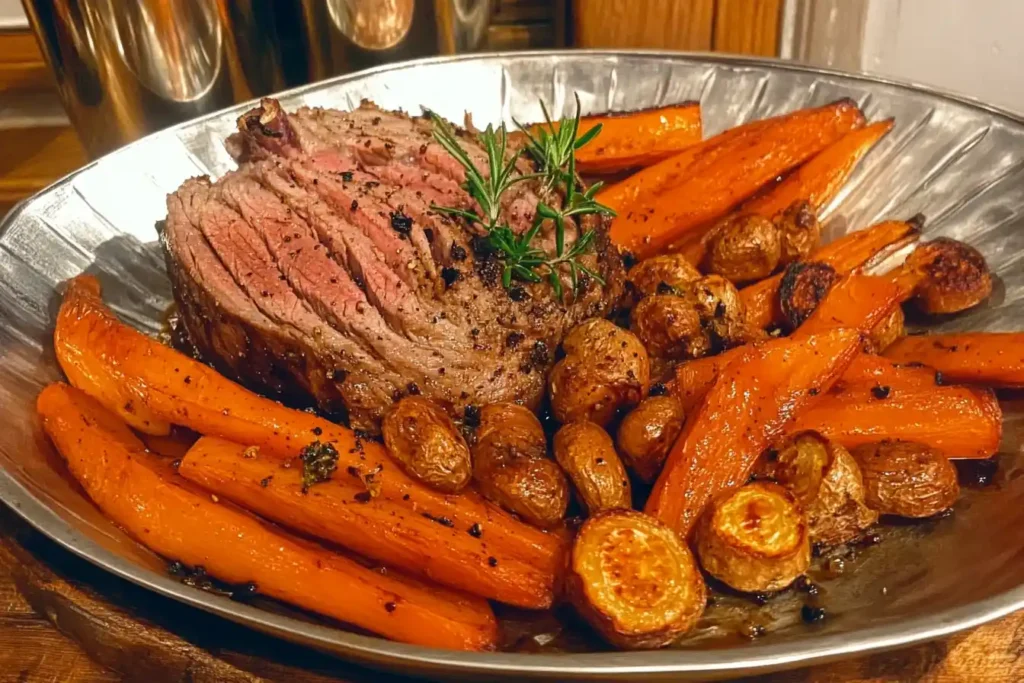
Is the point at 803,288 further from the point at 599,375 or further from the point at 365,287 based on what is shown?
the point at 365,287

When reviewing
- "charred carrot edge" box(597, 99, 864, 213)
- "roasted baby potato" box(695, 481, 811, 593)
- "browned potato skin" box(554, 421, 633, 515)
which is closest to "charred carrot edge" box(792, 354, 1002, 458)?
"roasted baby potato" box(695, 481, 811, 593)

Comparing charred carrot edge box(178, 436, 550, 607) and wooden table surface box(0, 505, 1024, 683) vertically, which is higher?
charred carrot edge box(178, 436, 550, 607)

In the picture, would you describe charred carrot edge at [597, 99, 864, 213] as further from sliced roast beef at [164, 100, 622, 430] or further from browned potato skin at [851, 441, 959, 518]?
browned potato skin at [851, 441, 959, 518]

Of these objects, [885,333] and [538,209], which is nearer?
[538,209]

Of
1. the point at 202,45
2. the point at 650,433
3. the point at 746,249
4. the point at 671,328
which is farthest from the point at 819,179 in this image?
the point at 202,45

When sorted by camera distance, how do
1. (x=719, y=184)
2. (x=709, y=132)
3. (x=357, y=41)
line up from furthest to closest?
(x=357, y=41) → (x=709, y=132) → (x=719, y=184)

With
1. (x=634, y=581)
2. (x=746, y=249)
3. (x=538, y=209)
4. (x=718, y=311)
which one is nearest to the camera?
(x=634, y=581)

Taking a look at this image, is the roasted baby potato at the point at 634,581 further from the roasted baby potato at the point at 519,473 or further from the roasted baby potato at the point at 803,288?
the roasted baby potato at the point at 803,288

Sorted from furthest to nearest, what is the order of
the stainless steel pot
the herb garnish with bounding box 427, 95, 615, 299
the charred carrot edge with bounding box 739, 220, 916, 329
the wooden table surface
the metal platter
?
the stainless steel pot → the charred carrot edge with bounding box 739, 220, 916, 329 → the herb garnish with bounding box 427, 95, 615, 299 → the wooden table surface → the metal platter
